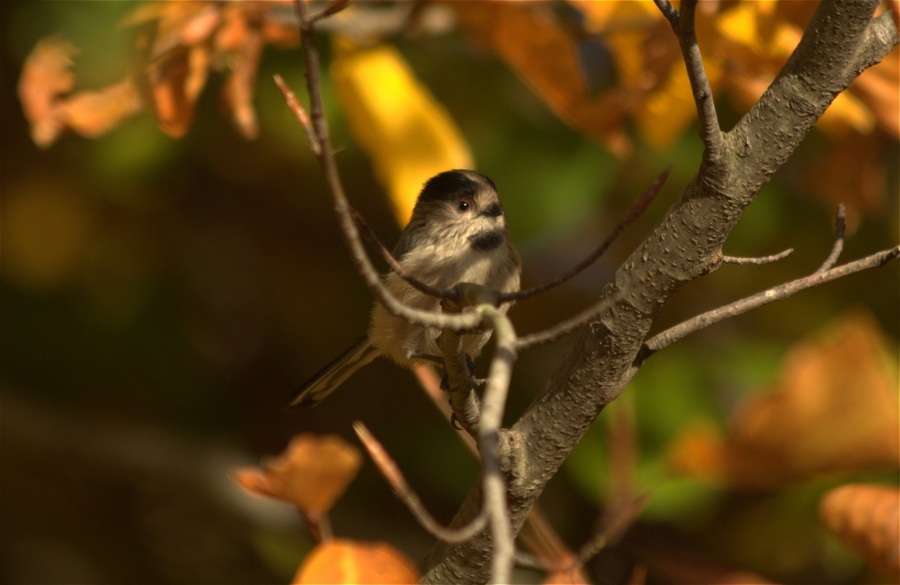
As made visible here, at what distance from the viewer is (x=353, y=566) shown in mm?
1456

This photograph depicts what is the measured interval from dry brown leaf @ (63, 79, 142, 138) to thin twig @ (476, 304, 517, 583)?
136 cm

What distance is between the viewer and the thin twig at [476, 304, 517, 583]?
3.33 feet

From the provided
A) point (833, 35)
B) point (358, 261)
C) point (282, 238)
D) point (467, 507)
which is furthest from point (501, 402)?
point (282, 238)

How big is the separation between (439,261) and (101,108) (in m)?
0.93

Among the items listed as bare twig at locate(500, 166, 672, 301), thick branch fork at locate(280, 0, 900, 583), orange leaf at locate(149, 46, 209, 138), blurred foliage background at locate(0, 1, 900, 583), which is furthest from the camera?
blurred foliage background at locate(0, 1, 900, 583)

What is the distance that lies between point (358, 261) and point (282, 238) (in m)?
2.58

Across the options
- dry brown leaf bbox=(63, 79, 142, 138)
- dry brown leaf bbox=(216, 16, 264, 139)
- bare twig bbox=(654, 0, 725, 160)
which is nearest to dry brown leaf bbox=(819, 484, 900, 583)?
bare twig bbox=(654, 0, 725, 160)

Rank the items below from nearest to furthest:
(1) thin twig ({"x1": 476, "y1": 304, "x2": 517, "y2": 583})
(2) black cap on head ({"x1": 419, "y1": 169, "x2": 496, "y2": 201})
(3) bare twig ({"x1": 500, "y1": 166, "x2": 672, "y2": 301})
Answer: (1) thin twig ({"x1": 476, "y1": 304, "x2": 517, "y2": 583}), (3) bare twig ({"x1": 500, "y1": 166, "x2": 672, "y2": 301}), (2) black cap on head ({"x1": 419, "y1": 169, "x2": 496, "y2": 201})

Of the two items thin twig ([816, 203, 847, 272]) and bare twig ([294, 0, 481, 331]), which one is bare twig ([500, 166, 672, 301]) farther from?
thin twig ([816, 203, 847, 272])

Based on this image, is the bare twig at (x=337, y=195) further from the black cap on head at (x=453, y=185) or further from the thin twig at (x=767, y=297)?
the black cap on head at (x=453, y=185)

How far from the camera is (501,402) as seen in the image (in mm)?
1180

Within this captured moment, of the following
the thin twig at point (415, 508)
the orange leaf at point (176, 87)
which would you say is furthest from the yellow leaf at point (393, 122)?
the thin twig at point (415, 508)

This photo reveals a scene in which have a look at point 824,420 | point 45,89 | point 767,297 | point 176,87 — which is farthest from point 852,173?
point 45,89

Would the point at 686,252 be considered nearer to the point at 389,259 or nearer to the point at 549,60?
the point at 389,259
